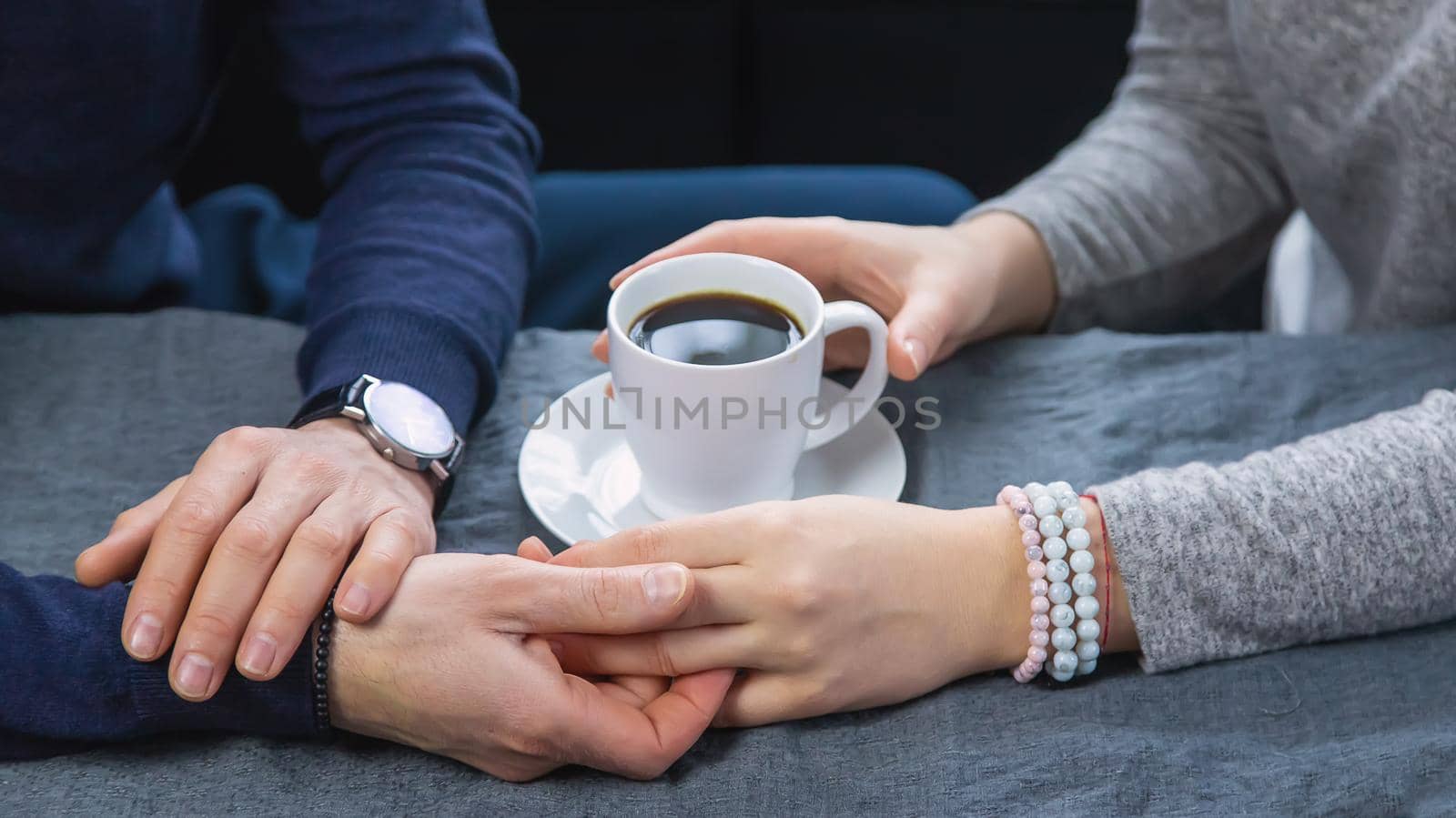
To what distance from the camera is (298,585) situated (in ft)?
2.17

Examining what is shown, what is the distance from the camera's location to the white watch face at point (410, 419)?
2.59 feet

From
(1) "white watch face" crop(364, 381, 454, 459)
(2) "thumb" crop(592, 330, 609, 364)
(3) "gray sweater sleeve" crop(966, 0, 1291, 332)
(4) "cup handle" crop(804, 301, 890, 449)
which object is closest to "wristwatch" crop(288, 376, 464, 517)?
(1) "white watch face" crop(364, 381, 454, 459)

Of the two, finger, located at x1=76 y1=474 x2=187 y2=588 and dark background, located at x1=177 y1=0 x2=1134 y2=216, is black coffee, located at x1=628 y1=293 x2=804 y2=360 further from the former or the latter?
dark background, located at x1=177 y1=0 x2=1134 y2=216

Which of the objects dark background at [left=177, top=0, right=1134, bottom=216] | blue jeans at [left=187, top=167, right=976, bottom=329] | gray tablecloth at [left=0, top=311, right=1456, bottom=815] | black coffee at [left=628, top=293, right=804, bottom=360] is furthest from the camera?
dark background at [left=177, top=0, right=1134, bottom=216]

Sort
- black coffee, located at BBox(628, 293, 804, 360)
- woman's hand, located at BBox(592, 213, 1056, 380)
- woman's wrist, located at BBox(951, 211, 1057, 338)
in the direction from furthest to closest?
woman's wrist, located at BBox(951, 211, 1057, 338) → woman's hand, located at BBox(592, 213, 1056, 380) → black coffee, located at BBox(628, 293, 804, 360)

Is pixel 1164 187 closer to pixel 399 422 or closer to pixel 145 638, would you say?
pixel 399 422

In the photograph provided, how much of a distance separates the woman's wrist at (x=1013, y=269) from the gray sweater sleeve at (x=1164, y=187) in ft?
0.05

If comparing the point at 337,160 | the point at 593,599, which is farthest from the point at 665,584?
the point at 337,160

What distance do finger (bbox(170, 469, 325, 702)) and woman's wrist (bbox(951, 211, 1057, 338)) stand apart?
0.55 meters

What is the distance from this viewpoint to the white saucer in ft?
2.56

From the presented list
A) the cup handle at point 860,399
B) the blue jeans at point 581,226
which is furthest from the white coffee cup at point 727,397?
the blue jeans at point 581,226

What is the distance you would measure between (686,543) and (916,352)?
22cm

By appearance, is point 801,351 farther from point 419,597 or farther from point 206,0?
point 206,0

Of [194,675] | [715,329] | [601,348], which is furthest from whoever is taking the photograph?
→ [601,348]
